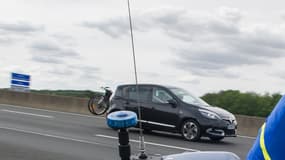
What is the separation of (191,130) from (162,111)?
994 millimetres

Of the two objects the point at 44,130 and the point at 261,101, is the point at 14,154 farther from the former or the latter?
the point at 261,101

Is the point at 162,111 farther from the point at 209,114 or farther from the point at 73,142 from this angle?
the point at 73,142

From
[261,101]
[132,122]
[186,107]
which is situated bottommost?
[261,101]

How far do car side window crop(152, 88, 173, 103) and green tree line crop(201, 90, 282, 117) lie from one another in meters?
7.46

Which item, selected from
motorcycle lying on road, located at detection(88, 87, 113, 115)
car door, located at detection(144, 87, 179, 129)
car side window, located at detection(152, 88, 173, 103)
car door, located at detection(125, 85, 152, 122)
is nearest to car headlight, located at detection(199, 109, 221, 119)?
car door, located at detection(144, 87, 179, 129)

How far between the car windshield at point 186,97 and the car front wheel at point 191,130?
72cm

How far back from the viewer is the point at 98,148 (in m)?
12.0

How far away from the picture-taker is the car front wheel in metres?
14.5

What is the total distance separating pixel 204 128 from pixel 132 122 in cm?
→ 1195

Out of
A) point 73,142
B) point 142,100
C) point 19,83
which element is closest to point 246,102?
point 142,100

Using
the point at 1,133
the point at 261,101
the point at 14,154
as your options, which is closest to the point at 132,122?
the point at 14,154

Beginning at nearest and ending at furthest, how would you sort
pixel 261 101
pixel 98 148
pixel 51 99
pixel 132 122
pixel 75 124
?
pixel 132 122, pixel 98 148, pixel 75 124, pixel 261 101, pixel 51 99

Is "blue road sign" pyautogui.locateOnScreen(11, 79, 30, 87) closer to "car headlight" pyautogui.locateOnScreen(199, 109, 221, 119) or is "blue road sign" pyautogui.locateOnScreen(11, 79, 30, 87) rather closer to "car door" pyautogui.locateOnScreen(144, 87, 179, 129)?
"car door" pyautogui.locateOnScreen(144, 87, 179, 129)

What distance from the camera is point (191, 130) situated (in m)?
14.6
